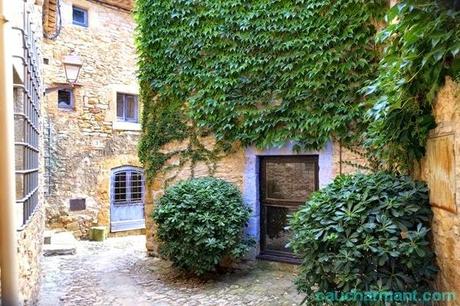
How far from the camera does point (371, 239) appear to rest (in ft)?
7.94

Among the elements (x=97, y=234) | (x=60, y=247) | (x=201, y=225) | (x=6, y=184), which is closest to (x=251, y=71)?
(x=201, y=225)

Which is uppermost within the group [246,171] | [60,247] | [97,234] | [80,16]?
[80,16]

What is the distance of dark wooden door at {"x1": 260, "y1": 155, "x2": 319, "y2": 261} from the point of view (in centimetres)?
482

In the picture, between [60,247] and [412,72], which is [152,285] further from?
[412,72]

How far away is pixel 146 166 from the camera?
605cm

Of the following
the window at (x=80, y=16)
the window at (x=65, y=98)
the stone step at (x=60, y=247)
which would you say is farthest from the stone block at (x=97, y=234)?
the window at (x=80, y=16)

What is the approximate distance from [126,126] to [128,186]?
146 centimetres

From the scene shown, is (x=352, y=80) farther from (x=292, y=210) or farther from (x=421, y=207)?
(x=421, y=207)

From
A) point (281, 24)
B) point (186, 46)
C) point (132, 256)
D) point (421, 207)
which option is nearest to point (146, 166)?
point (132, 256)

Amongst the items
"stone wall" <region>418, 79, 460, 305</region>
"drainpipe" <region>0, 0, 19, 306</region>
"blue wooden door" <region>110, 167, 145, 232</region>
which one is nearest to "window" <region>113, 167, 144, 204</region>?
"blue wooden door" <region>110, 167, 145, 232</region>

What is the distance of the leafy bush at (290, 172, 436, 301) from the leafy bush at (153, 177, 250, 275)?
188 centimetres

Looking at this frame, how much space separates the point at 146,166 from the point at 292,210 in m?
2.48

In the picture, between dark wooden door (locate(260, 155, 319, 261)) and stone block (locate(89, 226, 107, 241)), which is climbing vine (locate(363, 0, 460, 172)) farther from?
stone block (locate(89, 226, 107, 241))

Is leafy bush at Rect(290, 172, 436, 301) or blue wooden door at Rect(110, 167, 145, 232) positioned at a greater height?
leafy bush at Rect(290, 172, 436, 301)
